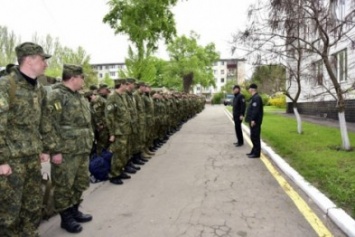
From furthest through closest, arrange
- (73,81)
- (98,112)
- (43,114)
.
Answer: (98,112), (73,81), (43,114)

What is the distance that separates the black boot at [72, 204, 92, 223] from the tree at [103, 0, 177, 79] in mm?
→ 20857

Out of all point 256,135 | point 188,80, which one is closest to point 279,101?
point 188,80

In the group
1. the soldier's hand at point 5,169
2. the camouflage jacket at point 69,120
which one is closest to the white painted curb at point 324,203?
the camouflage jacket at point 69,120

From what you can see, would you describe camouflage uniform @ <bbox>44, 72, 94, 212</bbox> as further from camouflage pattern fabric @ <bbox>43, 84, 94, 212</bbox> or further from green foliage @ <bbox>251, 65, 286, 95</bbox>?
green foliage @ <bbox>251, 65, 286, 95</bbox>

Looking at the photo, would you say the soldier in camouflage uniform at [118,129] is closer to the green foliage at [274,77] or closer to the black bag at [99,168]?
the black bag at [99,168]

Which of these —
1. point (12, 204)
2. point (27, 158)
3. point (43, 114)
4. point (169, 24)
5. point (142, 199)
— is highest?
point (169, 24)

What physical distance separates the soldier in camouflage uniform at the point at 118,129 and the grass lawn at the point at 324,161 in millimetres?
3438

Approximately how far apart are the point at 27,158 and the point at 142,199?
8.56 feet

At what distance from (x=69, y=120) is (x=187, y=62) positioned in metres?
60.1

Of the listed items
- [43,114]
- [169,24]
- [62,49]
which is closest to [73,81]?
[43,114]

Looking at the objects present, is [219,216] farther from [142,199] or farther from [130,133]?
[130,133]

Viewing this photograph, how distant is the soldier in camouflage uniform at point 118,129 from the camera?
7.42m

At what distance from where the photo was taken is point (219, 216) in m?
5.29

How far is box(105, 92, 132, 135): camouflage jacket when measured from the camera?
7469 mm
